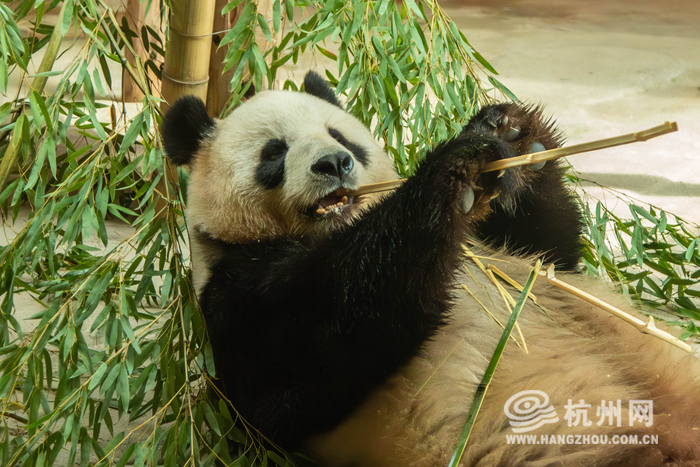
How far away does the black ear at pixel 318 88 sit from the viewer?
7.98 ft

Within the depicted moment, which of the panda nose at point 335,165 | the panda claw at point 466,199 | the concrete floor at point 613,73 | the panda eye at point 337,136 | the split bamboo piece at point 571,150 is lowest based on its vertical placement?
the concrete floor at point 613,73

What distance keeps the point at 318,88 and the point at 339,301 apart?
108cm

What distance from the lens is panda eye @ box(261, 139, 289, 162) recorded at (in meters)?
2.10

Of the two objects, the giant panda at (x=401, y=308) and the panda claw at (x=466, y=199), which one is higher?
the panda claw at (x=466, y=199)

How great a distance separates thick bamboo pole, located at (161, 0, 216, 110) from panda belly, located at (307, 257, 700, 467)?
1560mm

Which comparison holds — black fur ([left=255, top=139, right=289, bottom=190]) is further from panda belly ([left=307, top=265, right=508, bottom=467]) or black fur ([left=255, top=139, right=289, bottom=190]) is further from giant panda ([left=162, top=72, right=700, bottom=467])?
panda belly ([left=307, top=265, right=508, bottom=467])

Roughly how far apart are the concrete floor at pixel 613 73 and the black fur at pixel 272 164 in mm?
3079

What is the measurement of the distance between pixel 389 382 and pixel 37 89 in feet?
4.58

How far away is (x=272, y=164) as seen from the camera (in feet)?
6.80

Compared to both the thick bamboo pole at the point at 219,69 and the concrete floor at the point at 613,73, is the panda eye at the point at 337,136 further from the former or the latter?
the concrete floor at the point at 613,73

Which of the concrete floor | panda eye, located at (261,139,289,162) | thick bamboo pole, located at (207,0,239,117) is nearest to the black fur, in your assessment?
panda eye, located at (261,139,289,162)

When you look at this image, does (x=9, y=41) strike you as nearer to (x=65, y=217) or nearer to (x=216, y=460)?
(x=65, y=217)

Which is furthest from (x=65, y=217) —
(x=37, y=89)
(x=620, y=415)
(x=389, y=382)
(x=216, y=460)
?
(x=620, y=415)

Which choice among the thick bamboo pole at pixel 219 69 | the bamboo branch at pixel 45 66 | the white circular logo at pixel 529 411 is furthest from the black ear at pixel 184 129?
the white circular logo at pixel 529 411
